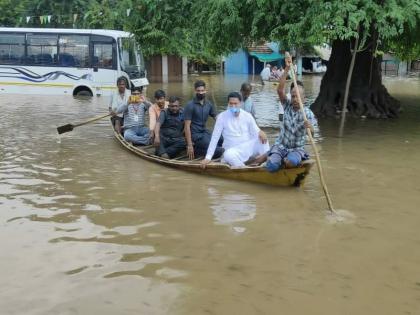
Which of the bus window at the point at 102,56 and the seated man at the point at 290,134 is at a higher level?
the bus window at the point at 102,56

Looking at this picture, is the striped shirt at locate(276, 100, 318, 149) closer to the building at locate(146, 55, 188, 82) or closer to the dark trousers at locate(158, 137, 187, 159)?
the dark trousers at locate(158, 137, 187, 159)

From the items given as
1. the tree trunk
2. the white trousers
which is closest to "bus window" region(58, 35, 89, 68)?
the tree trunk

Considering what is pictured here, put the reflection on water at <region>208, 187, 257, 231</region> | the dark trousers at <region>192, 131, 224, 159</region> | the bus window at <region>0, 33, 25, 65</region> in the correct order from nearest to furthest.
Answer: the reflection on water at <region>208, 187, 257, 231</region>
the dark trousers at <region>192, 131, 224, 159</region>
the bus window at <region>0, 33, 25, 65</region>

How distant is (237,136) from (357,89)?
7.88 meters

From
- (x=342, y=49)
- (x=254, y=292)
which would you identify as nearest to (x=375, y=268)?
(x=254, y=292)

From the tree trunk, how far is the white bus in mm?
7448

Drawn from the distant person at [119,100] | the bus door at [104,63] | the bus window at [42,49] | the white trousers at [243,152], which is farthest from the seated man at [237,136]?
the bus window at [42,49]

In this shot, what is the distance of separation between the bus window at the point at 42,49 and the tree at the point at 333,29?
326 inches

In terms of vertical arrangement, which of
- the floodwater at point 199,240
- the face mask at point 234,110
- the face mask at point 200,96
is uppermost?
the face mask at point 200,96

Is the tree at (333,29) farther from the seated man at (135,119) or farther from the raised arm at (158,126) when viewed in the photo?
the raised arm at (158,126)

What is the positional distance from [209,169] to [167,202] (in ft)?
3.93

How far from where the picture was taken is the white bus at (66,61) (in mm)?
18828

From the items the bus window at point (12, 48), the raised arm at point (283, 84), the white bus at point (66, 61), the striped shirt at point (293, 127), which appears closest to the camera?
the raised arm at point (283, 84)

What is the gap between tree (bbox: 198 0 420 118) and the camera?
30.6 ft
